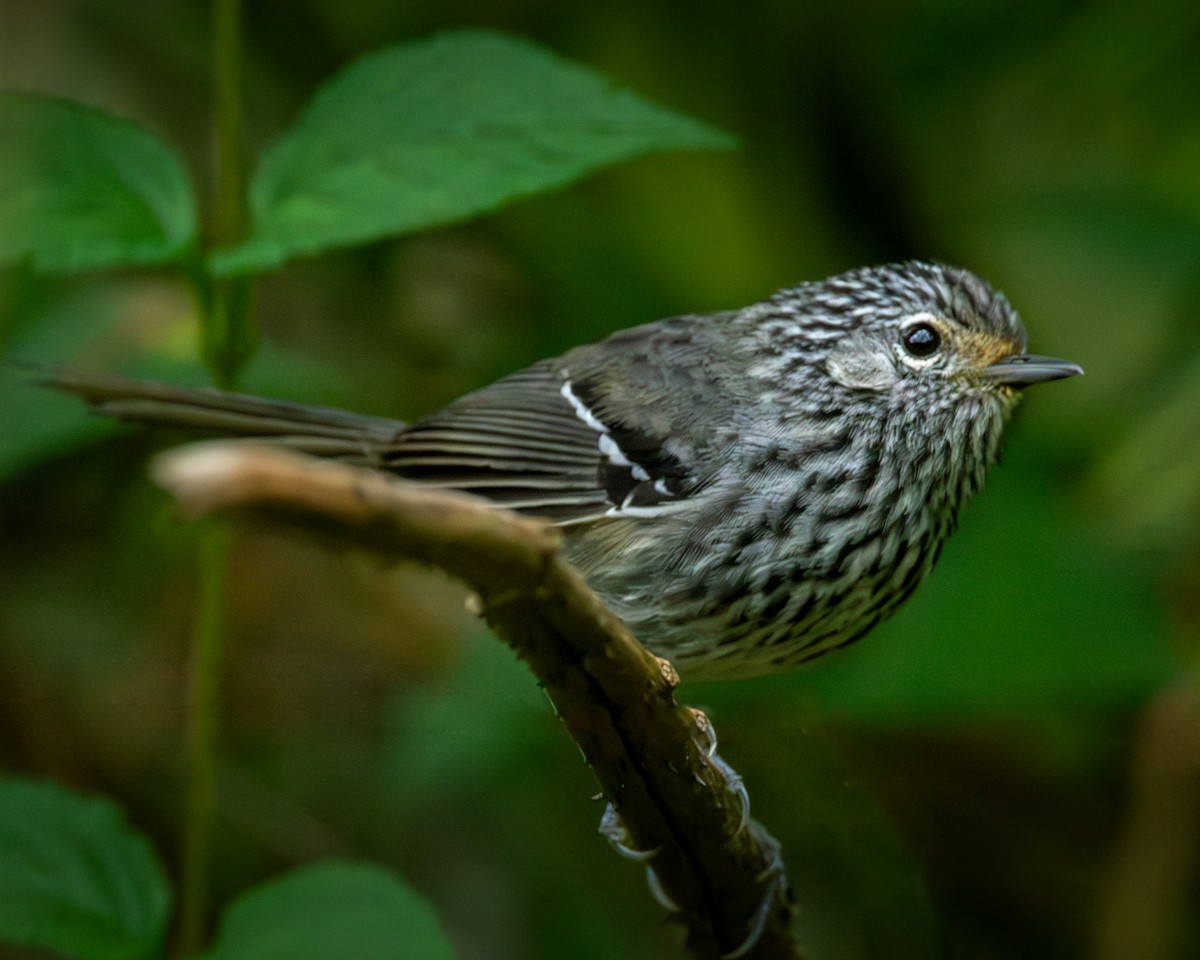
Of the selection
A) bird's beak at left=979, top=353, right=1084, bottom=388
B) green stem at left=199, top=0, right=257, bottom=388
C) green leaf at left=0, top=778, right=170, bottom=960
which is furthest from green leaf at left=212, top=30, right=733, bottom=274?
green leaf at left=0, top=778, right=170, bottom=960

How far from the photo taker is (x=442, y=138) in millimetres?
2299

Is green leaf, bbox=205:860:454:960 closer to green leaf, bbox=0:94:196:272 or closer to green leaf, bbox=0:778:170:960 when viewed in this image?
green leaf, bbox=0:778:170:960

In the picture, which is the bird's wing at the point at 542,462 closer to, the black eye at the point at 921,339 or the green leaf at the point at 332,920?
the black eye at the point at 921,339

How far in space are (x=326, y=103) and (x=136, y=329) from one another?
143 cm

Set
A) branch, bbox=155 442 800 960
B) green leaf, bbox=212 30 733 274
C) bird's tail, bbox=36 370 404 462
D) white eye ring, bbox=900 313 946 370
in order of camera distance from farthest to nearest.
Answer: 1. white eye ring, bbox=900 313 946 370
2. bird's tail, bbox=36 370 404 462
3. green leaf, bbox=212 30 733 274
4. branch, bbox=155 442 800 960

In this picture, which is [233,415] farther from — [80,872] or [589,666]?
[589,666]

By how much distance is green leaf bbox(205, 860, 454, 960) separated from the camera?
2.08m

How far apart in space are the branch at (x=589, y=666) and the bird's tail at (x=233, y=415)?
72cm

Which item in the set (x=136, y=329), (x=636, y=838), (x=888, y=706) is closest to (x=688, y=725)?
(x=636, y=838)

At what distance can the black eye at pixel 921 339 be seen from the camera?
264 centimetres

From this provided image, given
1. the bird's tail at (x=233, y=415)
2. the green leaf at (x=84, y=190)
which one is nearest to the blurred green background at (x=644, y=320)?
the bird's tail at (x=233, y=415)

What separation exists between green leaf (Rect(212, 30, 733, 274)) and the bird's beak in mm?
703

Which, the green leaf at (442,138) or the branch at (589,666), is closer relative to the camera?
the branch at (589,666)

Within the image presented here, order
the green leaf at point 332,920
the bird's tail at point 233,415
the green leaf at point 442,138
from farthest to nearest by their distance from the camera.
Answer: the bird's tail at point 233,415 → the green leaf at point 442,138 → the green leaf at point 332,920
